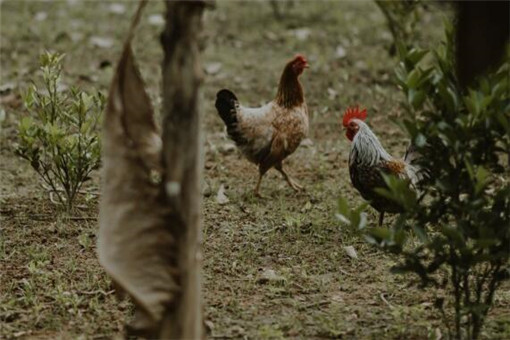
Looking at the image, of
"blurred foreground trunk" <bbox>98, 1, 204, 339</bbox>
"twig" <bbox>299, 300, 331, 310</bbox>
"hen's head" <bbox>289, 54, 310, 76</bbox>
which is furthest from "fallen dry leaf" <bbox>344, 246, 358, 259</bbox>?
"blurred foreground trunk" <bbox>98, 1, 204, 339</bbox>

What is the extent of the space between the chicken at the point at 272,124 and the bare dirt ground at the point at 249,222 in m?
0.26

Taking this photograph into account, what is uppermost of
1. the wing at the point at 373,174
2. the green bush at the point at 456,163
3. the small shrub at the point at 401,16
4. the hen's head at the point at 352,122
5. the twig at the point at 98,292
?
the small shrub at the point at 401,16

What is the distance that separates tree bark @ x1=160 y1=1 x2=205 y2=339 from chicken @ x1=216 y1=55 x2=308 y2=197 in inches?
118

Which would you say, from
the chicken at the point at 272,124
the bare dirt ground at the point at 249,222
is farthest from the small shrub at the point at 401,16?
the chicken at the point at 272,124

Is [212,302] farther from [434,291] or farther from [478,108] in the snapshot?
[478,108]

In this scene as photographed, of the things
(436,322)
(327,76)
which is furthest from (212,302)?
(327,76)

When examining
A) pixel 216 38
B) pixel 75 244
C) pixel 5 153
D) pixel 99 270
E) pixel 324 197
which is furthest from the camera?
pixel 216 38

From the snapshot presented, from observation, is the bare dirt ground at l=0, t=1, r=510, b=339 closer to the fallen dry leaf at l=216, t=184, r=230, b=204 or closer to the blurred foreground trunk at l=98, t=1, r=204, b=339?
the fallen dry leaf at l=216, t=184, r=230, b=204

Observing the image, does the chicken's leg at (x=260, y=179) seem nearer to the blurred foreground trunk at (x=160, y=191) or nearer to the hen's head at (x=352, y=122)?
the hen's head at (x=352, y=122)

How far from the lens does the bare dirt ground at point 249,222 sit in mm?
4277

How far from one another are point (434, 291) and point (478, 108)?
1.48m

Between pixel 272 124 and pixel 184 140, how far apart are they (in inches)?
124

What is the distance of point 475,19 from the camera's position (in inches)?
106

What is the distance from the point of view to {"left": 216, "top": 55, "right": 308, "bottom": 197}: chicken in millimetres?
6195
